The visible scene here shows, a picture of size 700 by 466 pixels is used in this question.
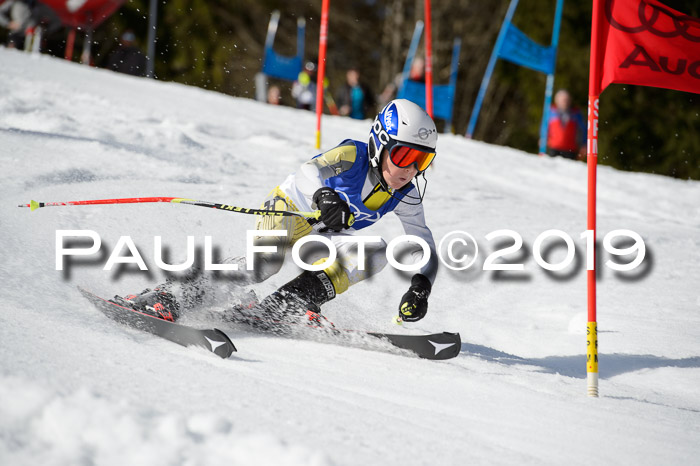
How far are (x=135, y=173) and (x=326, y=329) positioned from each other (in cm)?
334

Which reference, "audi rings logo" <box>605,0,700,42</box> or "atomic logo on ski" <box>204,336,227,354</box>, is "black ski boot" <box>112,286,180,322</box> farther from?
"audi rings logo" <box>605,0,700,42</box>

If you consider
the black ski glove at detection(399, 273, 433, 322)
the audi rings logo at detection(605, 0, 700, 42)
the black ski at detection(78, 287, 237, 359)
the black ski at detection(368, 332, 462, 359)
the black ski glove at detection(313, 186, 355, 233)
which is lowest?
the black ski at detection(368, 332, 462, 359)

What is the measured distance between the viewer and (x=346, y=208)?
3.57 m

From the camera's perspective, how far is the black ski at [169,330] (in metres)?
3.10

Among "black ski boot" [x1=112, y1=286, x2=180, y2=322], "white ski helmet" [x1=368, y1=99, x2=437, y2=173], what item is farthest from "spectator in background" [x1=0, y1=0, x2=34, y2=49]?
"white ski helmet" [x1=368, y1=99, x2=437, y2=173]

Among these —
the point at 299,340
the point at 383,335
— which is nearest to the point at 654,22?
the point at 383,335

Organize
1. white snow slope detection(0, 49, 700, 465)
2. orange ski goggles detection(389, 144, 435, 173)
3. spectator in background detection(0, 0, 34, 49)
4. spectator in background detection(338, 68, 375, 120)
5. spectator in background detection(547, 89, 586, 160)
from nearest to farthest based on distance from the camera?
white snow slope detection(0, 49, 700, 465) < orange ski goggles detection(389, 144, 435, 173) < spectator in background detection(547, 89, 586, 160) < spectator in background detection(0, 0, 34, 49) < spectator in background detection(338, 68, 375, 120)

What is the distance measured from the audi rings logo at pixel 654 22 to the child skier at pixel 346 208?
107 centimetres

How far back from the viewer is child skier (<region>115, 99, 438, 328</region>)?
3.75 m

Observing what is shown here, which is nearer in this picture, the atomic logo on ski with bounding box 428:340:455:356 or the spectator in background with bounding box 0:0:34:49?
the atomic logo on ski with bounding box 428:340:455:356

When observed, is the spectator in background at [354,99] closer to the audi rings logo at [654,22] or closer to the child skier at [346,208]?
the child skier at [346,208]

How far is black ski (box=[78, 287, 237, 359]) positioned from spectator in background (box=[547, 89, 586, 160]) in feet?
30.1

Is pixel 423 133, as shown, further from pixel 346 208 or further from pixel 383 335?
pixel 383 335

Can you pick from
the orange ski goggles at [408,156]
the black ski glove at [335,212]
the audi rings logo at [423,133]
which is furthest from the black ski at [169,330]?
the audi rings logo at [423,133]
